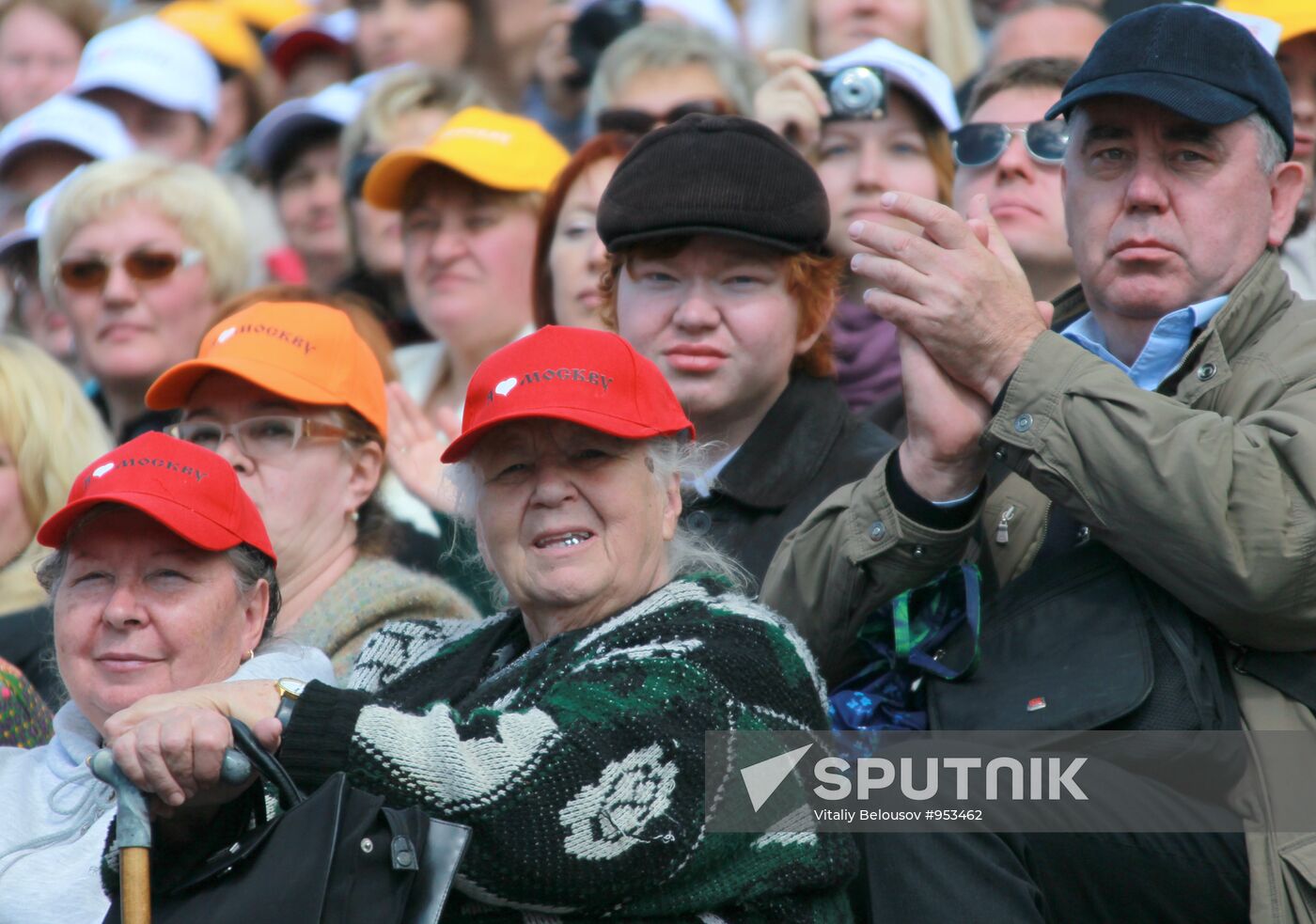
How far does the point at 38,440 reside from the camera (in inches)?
206

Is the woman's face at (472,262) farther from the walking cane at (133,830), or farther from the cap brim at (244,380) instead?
the walking cane at (133,830)

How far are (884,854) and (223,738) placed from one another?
1163 millimetres

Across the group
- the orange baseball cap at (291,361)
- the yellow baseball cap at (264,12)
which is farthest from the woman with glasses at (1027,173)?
the yellow baseball cap at (264,12)

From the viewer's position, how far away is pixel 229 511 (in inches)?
144

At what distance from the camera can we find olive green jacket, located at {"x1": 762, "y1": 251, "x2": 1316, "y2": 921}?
326cm

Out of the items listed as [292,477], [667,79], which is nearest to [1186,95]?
[292,477]

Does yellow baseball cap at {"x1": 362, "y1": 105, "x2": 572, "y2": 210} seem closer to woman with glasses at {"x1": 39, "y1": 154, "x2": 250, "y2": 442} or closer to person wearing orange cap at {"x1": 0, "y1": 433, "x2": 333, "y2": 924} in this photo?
woman with glasses at {"x1": 39, "y1": 154, "x2": 250, "y2": 442}

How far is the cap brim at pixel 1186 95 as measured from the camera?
3.62 metres

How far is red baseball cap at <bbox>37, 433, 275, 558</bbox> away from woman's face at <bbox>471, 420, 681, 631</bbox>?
1.68 ft

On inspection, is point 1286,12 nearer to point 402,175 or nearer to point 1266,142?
point 1266,142

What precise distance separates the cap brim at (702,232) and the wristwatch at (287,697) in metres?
1.59

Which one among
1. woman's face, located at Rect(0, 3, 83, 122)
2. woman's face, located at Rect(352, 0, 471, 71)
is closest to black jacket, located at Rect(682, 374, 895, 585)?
woman's face, located at Rect(352, 0, 471, 71)

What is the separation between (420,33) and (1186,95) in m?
4.72

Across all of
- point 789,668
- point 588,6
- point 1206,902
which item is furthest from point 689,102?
point 1206,902
